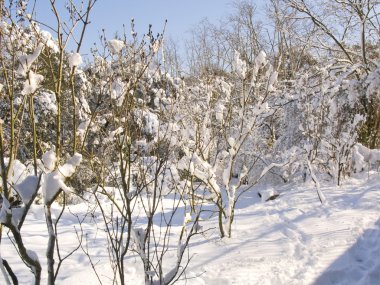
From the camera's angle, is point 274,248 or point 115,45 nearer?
point 115,45

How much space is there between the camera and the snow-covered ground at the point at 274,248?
9.50 feet

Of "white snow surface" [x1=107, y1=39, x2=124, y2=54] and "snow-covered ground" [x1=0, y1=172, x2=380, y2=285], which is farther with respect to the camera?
"snow-covered ground" [x1=0, y1=172, x2=380, y2=285]

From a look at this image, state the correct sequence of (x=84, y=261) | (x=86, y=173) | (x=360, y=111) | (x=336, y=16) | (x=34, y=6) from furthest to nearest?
(x=336, y=16) → (x=86, y=173) → (x=360, y=111) → (x=84, y=261) → (x=34, y=6)

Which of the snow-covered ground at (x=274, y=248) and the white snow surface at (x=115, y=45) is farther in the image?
the snow-covered ground at (x=274, y=248)

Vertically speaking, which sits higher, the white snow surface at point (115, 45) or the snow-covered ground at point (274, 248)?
the white snow surface at point (115, 45)

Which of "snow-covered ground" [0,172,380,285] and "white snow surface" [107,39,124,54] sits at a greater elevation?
"white snow surface" [107,39,124,54]

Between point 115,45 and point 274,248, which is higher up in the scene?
point 115,45

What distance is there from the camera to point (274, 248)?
3430 mm

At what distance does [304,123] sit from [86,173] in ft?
15.3

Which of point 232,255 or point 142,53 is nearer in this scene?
point 142,53

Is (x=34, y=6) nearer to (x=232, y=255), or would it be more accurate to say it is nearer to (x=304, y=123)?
(x=232, y=255)

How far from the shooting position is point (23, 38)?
2.14m

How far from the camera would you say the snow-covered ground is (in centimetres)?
290

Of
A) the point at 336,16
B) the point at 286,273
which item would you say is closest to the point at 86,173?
the point at 286,273
